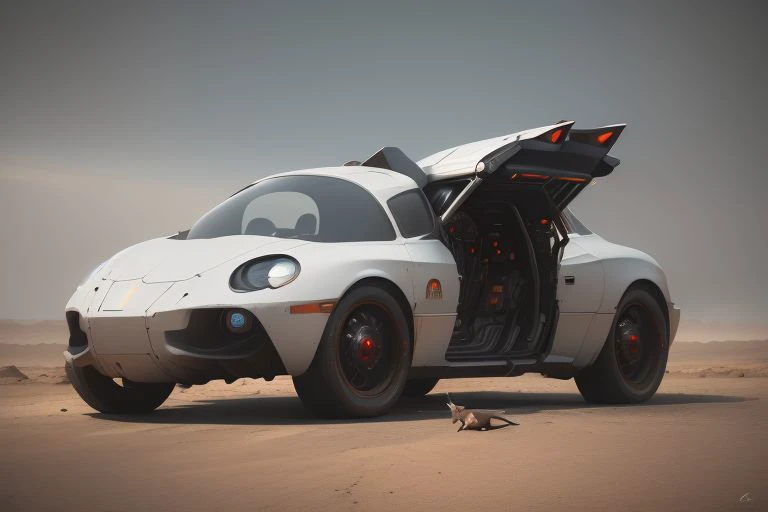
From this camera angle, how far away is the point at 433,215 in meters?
8.81

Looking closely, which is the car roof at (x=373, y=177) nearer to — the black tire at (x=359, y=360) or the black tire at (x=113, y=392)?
the black tire at (x=359, y=360)

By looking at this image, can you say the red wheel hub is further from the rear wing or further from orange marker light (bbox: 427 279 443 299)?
the rear wing

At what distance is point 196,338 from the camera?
24.4ft

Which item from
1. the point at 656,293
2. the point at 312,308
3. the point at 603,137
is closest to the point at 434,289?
the point at 312,308

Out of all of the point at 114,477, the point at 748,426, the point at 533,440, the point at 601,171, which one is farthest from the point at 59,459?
the point at 601,171

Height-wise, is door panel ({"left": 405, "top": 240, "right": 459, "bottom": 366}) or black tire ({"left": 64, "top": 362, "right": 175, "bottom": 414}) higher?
door panel ({"left": 405, "top": 240, "right": 459, "bottom": 366})

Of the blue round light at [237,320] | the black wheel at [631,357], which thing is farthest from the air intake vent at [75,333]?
the black wheel at [631,357]

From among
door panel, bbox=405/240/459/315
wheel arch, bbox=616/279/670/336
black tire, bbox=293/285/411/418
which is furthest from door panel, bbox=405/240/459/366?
wheel arch, bbox=616/279/670/336

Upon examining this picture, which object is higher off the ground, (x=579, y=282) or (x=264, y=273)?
(x=579, y=282)

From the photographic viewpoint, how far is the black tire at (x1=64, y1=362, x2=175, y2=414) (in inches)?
333

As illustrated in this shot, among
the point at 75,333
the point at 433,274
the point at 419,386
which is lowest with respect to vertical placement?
the point at 419,386

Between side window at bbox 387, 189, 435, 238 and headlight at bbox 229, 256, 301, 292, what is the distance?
4.01ft

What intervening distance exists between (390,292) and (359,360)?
0.58 metres

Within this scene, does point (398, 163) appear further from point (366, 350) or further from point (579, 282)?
point (366, 350)
